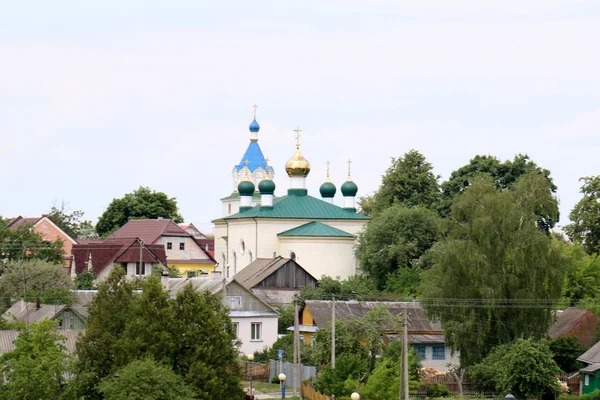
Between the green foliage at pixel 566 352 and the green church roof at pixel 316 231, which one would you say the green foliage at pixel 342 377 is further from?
the green church roof at pixel 316 231

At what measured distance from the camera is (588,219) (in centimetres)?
6906

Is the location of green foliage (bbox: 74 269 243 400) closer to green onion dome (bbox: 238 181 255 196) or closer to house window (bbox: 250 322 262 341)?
house window (bbox: 250 322 262 341)

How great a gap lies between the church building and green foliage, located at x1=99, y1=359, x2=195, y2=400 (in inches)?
1560

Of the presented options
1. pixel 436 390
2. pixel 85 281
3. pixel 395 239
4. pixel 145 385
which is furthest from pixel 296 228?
pixel 145 385

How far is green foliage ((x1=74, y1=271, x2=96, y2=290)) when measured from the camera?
233 feet

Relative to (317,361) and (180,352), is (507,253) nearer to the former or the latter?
(317,361)

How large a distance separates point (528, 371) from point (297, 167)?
129ft

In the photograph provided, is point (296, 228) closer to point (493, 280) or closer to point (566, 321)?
point (566, 321)

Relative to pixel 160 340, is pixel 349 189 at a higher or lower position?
higher

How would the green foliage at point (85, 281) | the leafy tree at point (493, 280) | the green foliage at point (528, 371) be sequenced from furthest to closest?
1. the green foliage at point (85, 281)
2. the leafy tree at point (493, 280)
3. the green foliage at point (528, 371)

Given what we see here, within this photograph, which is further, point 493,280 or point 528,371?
point 493,280

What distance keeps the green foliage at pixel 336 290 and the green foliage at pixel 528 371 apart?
2055 centimetres

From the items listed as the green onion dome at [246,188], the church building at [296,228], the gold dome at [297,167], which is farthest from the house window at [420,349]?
the green onion dome at [246,188]

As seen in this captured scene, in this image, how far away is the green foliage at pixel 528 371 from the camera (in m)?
41.1
